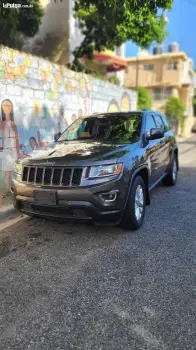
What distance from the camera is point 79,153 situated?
397 cm

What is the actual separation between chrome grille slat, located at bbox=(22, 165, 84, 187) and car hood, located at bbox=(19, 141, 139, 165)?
3.8 inches

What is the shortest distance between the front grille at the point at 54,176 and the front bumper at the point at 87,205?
8 cm

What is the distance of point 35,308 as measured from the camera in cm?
261

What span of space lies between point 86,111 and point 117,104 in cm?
273

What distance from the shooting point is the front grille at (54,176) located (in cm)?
361

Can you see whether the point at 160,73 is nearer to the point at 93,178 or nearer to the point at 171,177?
the point at 171,177

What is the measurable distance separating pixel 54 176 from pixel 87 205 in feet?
1.89

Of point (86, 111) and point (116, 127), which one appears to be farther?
point (86, 111)

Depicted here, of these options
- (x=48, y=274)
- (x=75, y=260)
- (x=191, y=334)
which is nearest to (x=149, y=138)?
(x=75, y=260)

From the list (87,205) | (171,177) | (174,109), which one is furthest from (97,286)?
(174,109)

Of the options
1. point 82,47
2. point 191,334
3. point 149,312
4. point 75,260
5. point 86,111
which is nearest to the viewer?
point 191,334

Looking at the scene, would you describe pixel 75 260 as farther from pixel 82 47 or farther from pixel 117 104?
pixel 82 47

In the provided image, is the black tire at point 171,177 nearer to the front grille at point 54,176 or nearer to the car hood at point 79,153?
the car hood at point 79,153
